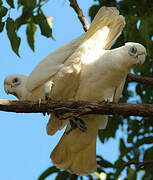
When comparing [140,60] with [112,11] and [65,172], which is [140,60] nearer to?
[112,11]

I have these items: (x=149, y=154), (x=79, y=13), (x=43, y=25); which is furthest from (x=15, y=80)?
(x=149, y=154)

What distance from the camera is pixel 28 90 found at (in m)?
4.50

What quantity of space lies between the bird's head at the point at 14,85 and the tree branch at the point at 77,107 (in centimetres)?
75

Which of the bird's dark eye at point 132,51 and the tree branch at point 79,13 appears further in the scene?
the tree branch at point 79,13

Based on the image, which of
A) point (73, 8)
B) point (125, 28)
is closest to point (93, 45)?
point (125, 28)

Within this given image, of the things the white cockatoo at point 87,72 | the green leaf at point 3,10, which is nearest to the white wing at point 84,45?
the white cockatoo at point 87,72

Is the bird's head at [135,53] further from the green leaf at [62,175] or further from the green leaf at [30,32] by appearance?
the green leaf at [62,175]

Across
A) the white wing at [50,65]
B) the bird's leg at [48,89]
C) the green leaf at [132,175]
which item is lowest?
the green leaf at [132,175]

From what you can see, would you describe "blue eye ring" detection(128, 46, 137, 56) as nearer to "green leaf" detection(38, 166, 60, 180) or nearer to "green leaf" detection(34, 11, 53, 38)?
"green leaf" detection(34, 11, 53, 38)

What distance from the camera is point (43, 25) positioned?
436cm

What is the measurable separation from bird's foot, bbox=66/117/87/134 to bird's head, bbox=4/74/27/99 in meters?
0.76

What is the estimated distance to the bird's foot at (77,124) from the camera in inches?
169

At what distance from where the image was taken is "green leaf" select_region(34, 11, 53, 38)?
4.32 meters

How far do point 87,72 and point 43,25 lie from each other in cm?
75
